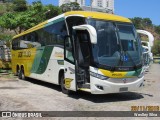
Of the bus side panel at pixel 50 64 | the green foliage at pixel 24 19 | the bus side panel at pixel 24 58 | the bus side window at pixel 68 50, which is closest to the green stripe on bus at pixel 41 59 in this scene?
the bus side panel at pixel 50 64

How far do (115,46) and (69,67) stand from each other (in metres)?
2.00

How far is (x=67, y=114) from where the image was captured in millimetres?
9266

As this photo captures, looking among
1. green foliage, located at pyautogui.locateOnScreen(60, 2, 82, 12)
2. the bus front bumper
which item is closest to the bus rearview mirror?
the bus front bumper

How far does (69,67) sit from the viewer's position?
40.8 feet

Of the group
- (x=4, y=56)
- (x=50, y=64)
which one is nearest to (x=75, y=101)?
(x=50, y=64)

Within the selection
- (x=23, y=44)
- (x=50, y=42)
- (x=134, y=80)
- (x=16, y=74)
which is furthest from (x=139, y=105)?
(x=16, y=74)

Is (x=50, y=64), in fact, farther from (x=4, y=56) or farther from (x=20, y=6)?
(x=20, y=6)

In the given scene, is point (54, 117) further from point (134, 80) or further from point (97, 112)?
point (134, 80)

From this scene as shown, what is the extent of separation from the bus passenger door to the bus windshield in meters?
1.23

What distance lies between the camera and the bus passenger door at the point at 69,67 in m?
12.1

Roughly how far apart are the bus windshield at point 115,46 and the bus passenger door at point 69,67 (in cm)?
123

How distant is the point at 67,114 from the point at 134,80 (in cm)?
359

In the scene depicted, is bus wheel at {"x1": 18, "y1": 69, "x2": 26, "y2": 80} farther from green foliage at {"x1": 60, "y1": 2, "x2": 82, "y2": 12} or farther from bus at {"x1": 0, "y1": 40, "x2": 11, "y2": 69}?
green foliage at {"x1": 60, "y1": 2, "x2": 82, "y2": 12}

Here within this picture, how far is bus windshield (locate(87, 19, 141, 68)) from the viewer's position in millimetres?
11263
